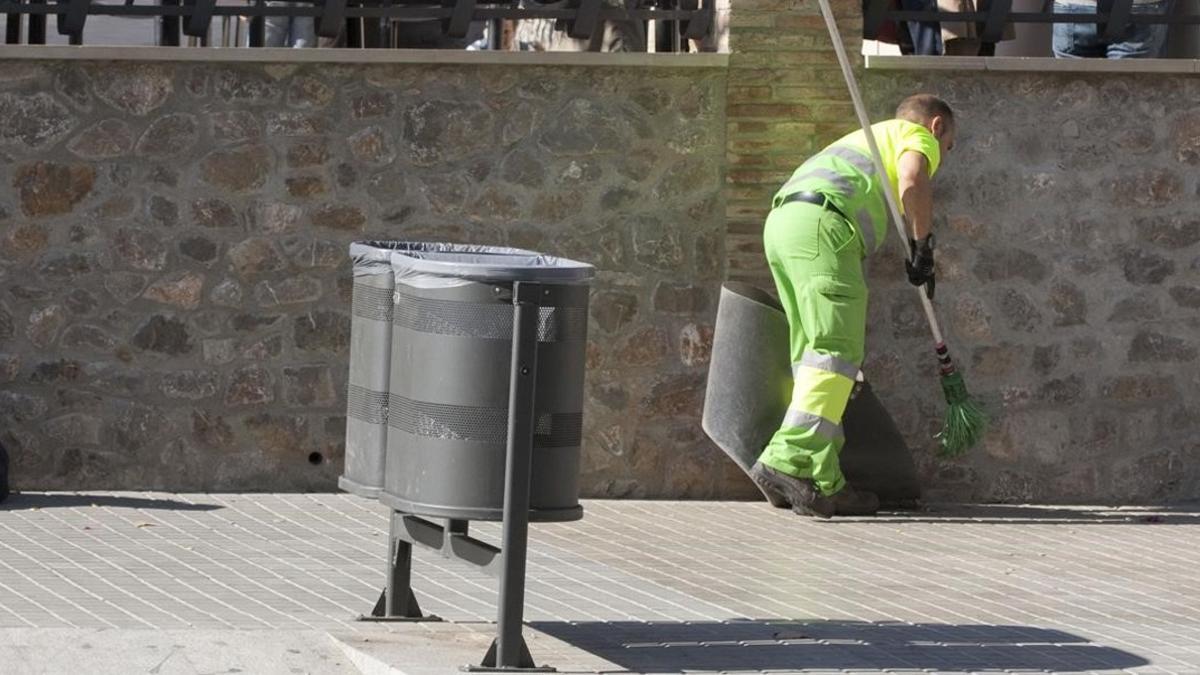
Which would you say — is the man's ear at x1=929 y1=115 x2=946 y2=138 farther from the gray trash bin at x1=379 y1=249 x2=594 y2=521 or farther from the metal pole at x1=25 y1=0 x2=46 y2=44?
the metal pole at x1=25 y1=0 x2=46 y2=44

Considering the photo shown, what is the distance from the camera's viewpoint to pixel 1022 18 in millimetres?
10492

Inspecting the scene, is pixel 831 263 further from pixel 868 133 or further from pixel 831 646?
pixel 831 646

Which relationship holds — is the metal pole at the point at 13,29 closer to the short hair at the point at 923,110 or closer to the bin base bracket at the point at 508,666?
the short hair at the point at 923,110

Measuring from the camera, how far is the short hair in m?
9.57

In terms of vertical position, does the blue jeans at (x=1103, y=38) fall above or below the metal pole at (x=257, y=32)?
above

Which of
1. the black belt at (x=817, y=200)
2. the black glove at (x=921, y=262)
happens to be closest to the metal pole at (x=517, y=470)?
the black belt at (x=817, y=200)

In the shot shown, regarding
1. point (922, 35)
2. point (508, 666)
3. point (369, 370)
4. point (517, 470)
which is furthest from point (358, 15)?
point (508, 666)

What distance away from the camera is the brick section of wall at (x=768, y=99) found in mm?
9953

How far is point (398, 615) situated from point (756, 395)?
305 cm

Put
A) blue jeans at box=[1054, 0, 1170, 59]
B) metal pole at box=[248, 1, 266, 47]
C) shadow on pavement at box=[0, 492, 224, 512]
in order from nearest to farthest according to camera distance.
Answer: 1. shadow on pavement at box=[0, 492, 224, 512]
2. metal pole at box=[248, 1, 266, 47]
3. blue jeans at box=[1054, 0, 1170, 59]

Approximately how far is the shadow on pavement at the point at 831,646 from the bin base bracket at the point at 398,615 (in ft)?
1.23

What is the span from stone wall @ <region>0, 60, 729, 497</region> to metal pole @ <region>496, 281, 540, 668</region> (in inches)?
137

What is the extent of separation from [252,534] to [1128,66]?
4.47m

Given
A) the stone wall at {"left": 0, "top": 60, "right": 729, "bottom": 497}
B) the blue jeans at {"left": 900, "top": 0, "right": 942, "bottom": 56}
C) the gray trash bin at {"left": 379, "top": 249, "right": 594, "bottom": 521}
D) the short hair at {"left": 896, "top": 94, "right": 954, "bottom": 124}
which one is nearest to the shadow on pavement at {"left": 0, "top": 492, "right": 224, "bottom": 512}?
the stone wall at {"left": 0, "top": 60, "right": 729, "bottom": 497}
